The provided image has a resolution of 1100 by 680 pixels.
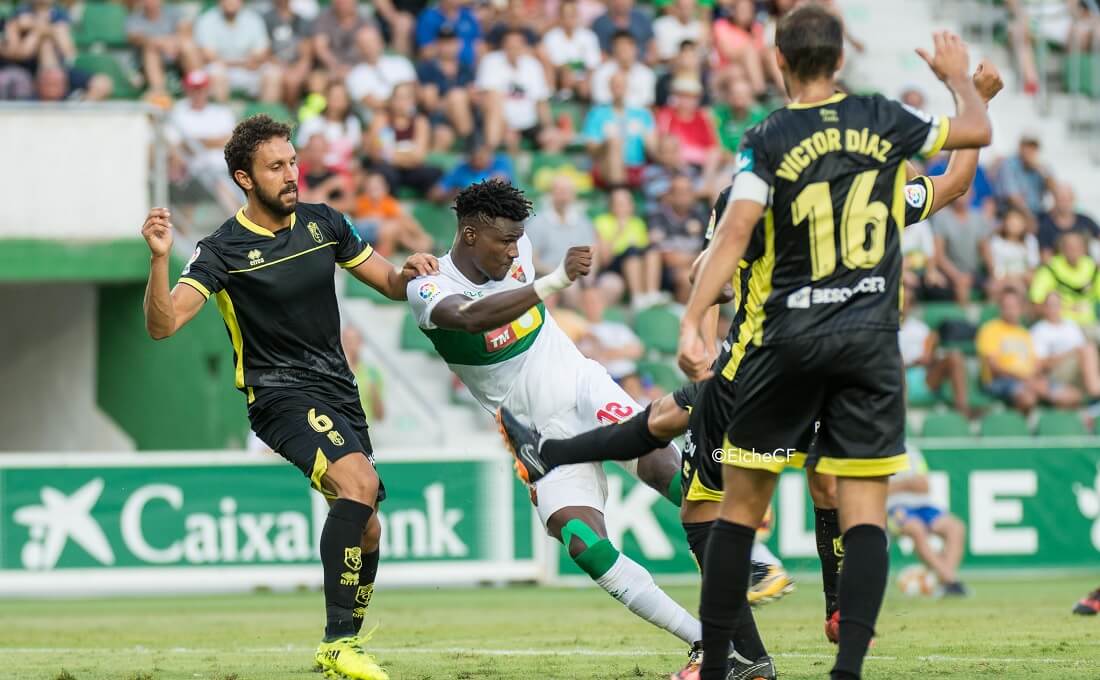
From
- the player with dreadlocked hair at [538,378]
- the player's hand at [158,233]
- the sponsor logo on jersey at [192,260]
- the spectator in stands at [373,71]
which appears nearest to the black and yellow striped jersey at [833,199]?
the player with dreadlocked hair at [538,378]

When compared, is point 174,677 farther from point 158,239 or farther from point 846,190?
point 846,190

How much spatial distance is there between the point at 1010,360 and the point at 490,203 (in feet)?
35.1

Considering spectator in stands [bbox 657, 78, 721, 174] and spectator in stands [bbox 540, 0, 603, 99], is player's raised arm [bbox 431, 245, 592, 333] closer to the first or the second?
spectator in stands [bbox 657, 78, 721, 174]

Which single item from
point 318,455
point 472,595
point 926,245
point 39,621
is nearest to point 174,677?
point 318,455

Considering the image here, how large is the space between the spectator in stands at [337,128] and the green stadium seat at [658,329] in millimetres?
3346

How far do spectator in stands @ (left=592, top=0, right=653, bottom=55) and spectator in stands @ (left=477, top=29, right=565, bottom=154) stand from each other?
114cm

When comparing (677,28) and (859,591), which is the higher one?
(677,28)

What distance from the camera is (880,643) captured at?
8945 millimetres

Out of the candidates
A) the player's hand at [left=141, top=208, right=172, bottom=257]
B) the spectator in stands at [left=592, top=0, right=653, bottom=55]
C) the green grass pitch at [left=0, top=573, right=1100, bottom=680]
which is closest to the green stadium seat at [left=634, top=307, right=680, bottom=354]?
the green grass pitch at [left=0, top=573, right=1100, bottom=680]

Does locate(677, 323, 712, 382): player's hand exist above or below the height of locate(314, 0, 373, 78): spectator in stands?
below

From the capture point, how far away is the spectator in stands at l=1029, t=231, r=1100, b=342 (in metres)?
18.0

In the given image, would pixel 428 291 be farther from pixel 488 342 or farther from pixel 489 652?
pixel 489 652

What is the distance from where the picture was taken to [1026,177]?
19.2m

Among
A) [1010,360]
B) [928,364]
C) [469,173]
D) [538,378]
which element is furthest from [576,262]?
[1010,360]
